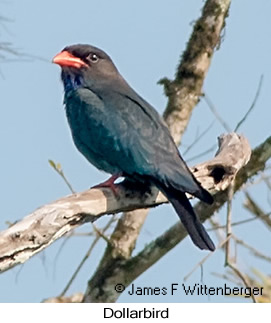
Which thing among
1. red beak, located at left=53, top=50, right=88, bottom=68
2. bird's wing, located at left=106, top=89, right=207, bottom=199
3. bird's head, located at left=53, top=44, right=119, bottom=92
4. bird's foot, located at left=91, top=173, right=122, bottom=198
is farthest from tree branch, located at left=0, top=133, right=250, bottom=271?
red beak, located at left=53, top=50, right=88, bottom=68

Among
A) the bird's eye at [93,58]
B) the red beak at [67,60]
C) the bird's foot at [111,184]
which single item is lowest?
the bird's foot at [111,184]

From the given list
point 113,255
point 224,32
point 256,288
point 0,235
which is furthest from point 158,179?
point 224,32

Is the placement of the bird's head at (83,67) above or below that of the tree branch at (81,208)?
above

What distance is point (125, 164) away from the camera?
7.67 metres

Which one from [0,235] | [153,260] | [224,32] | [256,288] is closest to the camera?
[0,235]

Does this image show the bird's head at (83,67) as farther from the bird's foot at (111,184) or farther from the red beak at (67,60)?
the bird's foot at (111,184)

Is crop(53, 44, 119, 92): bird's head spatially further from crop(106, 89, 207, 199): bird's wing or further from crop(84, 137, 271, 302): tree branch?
crop(84, 137, 271, 302): tree branch

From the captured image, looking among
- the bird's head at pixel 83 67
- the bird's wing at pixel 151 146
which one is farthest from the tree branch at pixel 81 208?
the bird's head at pixel 83 67

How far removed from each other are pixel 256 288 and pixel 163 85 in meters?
2.51

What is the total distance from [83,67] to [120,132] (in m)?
0.70

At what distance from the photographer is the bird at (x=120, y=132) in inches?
290

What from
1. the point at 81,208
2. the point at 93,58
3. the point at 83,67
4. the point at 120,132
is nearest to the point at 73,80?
the point at 83,67

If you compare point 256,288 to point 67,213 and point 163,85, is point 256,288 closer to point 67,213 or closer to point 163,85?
point 67,213

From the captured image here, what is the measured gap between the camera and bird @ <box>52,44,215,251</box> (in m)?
7.36
